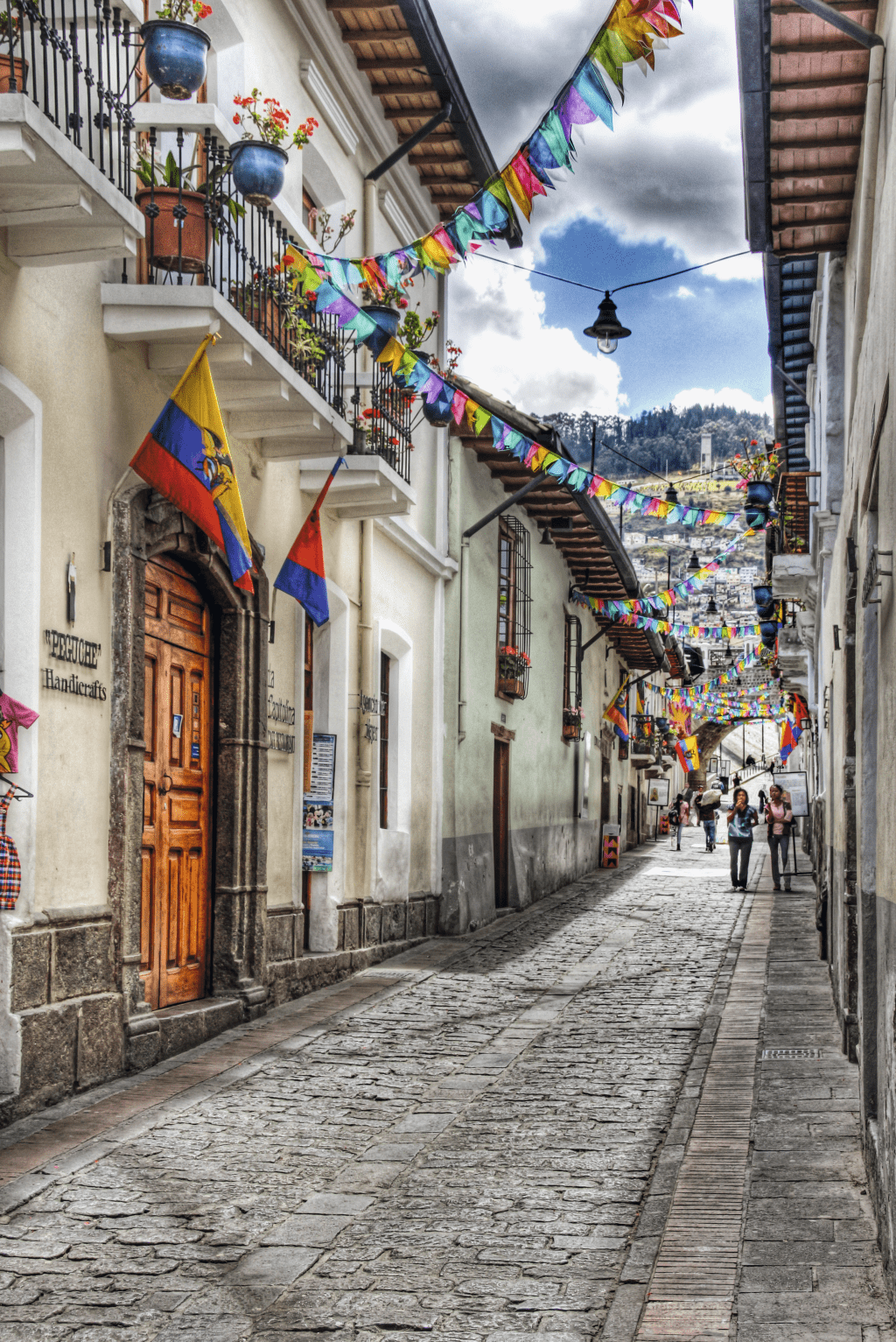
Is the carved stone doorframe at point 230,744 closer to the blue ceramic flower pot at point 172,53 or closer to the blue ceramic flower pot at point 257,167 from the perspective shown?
the blue ceramic flower pot at point 257,167

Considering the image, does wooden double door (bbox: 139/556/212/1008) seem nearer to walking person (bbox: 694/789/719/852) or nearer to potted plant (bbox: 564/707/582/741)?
potted plant (bbox: 564/707/582/741)

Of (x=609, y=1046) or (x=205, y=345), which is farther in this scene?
(x=609, y=1046)

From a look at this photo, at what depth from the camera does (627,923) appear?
1659 cm

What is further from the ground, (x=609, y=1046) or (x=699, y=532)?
(x=699, y=532)

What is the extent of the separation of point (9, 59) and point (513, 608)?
12.8m

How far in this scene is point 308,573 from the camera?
32.8 ft

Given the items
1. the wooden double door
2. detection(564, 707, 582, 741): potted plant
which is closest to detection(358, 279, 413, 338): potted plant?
the wooden double door

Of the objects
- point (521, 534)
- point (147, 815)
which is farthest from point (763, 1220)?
point (521, 534)

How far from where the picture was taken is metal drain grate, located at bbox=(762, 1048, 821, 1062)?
8.16m

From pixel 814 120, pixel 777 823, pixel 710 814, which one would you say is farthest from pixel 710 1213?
pixel 710 814

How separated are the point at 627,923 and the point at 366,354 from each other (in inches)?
302

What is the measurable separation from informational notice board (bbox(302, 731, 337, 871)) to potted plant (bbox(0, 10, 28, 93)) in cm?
629

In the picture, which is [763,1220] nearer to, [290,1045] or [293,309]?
[290,1045]

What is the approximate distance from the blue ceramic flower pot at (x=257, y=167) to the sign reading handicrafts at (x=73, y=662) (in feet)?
9.09
